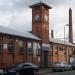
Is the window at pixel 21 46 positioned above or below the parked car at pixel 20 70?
above

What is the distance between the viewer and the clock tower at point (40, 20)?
192 ft

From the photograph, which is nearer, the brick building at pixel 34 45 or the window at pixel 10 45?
the brick building at pixel 34 45

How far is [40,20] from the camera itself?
58.7m

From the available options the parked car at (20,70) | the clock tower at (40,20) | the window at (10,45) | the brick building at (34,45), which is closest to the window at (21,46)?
the brick building at (34,45)

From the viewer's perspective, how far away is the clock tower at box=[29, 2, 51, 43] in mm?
58500

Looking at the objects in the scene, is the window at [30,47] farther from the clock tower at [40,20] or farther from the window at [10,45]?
the window at [10,45]

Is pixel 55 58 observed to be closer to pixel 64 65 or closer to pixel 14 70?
pixel 64 65

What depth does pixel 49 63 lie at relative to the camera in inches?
2395

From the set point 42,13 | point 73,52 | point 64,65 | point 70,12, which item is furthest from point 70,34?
point 64,65

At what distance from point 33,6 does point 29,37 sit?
30.3ft

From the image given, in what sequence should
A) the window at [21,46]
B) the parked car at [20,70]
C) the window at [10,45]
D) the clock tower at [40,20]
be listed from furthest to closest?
the clock tower at [40,20] < the window at [21,46] < the window at [10,45] < the parked car at [20,70]

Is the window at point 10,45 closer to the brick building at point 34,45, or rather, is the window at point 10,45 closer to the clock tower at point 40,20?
the brick building at point 34,45

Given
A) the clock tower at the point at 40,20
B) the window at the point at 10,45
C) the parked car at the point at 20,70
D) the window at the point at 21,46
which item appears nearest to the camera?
the parked car at the point at 20,70

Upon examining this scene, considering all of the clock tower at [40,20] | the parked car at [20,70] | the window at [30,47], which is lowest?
the parked car at [20,70]
